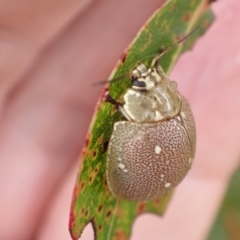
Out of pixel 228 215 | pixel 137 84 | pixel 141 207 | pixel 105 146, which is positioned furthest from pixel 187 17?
pixel 228 215

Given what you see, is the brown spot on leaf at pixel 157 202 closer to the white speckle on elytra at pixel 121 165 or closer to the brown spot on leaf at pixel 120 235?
the brown spot on leaf at pixel 120 235

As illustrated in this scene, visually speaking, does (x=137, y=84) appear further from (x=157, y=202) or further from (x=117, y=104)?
(x=157, y=202)

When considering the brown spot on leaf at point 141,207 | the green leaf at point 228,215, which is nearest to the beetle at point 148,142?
the brown spot on leaf at point 141,207

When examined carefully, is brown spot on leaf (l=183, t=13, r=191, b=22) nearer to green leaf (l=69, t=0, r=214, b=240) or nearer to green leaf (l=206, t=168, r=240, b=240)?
green leaf (l=69, t=0, r=214, b=240)

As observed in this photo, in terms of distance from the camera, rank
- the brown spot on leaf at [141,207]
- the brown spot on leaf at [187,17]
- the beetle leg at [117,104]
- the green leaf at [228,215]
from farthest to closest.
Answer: the green leaf at [228,215], the brown spot on leaf at [141,207], the brown spot on leaf at [187,17], the beetle leg at [117,104]

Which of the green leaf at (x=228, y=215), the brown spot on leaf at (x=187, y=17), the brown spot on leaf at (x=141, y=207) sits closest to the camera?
the brown spot on leaf at (x=187, y=17)

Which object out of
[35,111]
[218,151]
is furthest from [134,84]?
[218,151]
